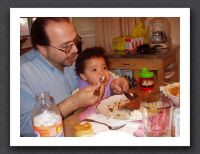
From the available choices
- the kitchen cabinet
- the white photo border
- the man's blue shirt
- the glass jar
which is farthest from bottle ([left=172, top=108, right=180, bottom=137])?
the man's blue shirt

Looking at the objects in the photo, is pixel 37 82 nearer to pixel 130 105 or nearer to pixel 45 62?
pixel 45 62

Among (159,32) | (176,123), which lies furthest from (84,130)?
(159,32)

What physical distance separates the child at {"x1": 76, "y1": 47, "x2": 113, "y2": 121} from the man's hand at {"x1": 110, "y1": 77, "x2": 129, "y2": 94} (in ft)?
0.05

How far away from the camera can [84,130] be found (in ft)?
4.90

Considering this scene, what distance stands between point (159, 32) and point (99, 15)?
0.70ft

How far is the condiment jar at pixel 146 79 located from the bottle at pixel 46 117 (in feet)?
1.01

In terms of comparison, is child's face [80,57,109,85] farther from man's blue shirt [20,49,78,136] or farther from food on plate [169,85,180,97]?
food on plate [169,85,180,97]

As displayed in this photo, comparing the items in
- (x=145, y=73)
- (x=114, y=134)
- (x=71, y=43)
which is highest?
(x=71, y=43)

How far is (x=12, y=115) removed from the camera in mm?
1496

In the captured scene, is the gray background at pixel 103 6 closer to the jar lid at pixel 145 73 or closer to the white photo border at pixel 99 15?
the white photo border at pixel 99 15

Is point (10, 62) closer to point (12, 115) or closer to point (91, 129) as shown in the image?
point (12, 115)

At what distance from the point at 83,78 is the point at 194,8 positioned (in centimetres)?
46

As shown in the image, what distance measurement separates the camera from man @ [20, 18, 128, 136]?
1471mm

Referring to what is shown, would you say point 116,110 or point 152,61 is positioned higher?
point 152,61
